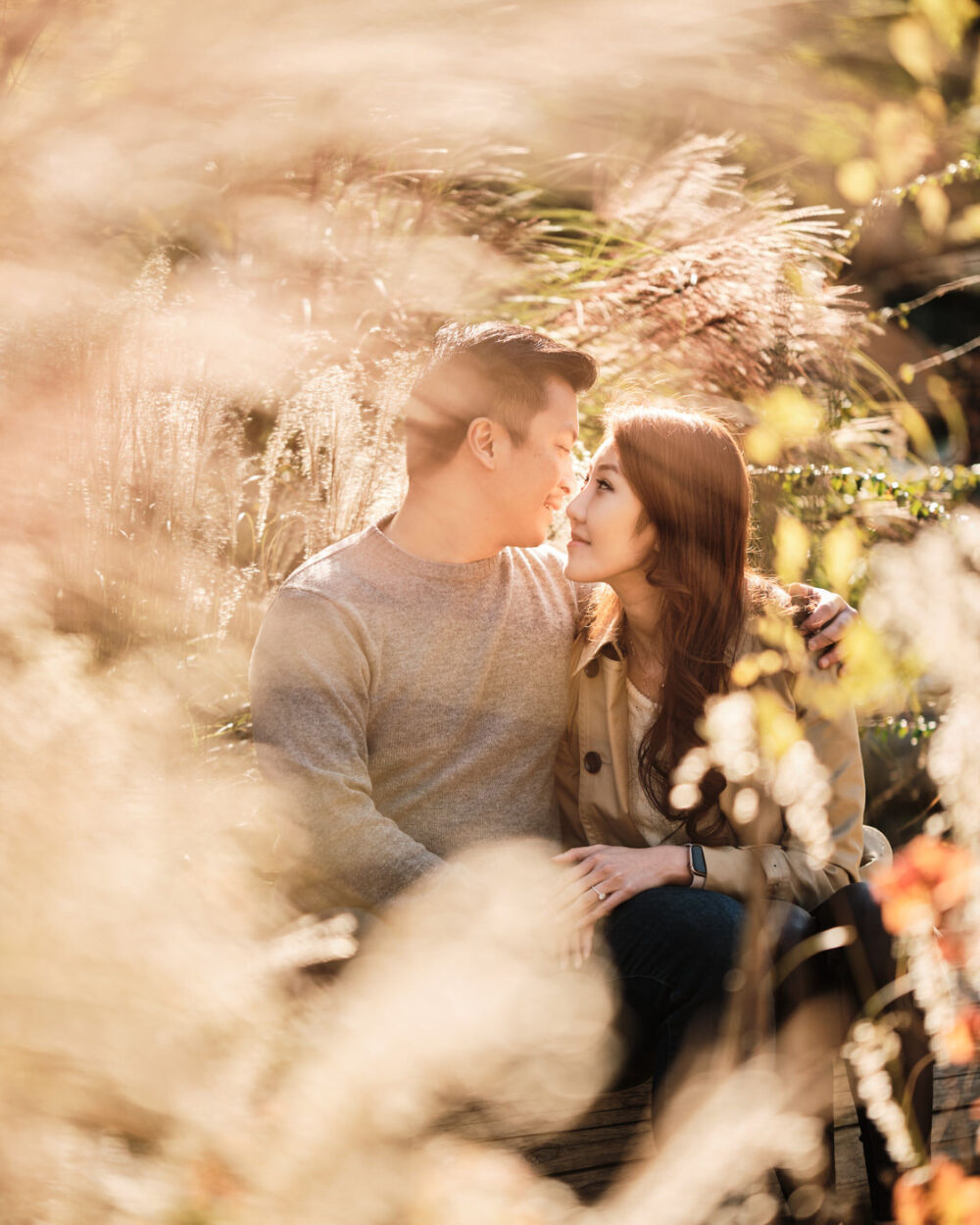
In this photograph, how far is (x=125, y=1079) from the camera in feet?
1.59

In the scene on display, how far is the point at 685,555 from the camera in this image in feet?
5.91

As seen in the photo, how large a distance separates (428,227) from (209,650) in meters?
1.08

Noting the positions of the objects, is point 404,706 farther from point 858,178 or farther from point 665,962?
point 858,178

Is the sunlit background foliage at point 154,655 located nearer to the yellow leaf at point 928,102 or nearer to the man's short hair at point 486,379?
the yellow leaf at point 928,102

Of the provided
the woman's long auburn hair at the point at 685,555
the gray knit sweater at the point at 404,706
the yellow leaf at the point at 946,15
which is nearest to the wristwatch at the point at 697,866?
the woman's long auburn hair at the point at 685,555

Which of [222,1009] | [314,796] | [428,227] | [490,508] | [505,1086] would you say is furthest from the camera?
[428,227]

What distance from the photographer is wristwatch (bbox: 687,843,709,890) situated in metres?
1.63

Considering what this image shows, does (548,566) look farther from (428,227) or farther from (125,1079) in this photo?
(125,1079)

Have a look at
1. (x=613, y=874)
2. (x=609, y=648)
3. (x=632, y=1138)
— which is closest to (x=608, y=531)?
(x=609, y=648)

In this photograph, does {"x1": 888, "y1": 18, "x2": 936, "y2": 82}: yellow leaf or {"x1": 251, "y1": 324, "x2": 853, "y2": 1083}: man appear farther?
{"x1": 251, "y1": 324, "x2": 853, "y2": 1083}: man

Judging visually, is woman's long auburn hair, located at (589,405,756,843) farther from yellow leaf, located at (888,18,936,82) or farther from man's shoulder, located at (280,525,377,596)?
yellow leaf, located at (888,18,936,82)

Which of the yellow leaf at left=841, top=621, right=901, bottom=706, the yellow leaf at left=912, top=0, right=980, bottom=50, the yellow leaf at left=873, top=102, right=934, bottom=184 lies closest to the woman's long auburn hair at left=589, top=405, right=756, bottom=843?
the yellow leaf at left=841, top=621, right=901, bottom=706

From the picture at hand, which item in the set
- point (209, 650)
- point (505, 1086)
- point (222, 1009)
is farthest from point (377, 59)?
point (209, 650)

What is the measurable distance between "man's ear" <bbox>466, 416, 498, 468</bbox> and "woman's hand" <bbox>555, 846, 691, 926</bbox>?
73 cm
